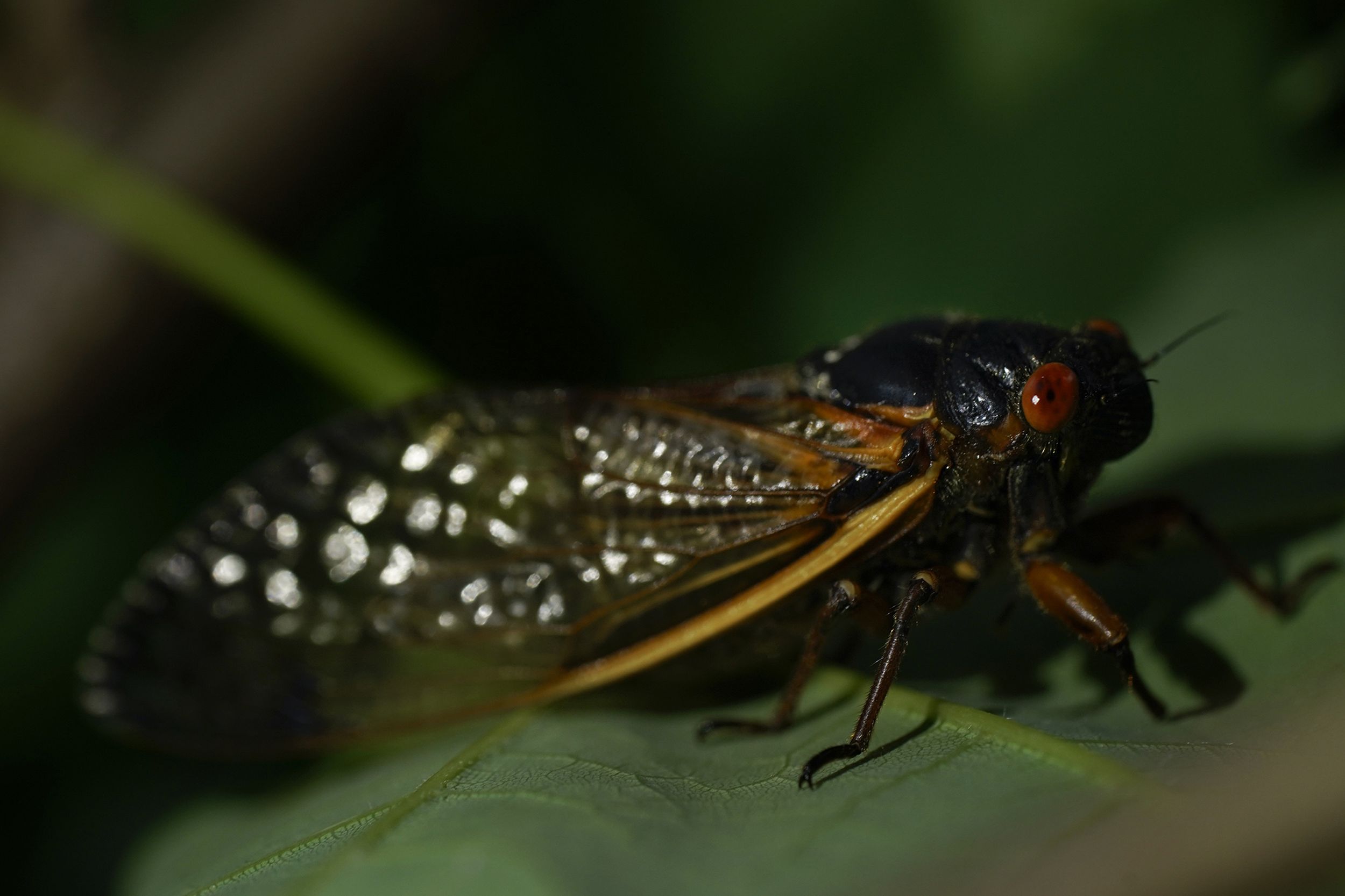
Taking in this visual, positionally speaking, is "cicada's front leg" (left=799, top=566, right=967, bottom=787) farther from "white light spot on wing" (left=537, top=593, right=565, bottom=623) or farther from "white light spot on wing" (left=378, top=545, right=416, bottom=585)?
"white light spot on wing" (left=378, top=545, right=416, bottom=585)

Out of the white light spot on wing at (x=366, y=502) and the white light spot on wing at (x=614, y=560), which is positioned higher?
the white light spot on wing at (x=366, y=502)

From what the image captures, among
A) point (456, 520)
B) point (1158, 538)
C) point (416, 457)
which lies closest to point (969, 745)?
point (1158, 538)

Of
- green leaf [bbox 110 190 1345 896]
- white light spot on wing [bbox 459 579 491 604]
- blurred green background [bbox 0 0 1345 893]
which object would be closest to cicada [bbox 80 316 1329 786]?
white light spot on wing [bbox 459 579 491 604]

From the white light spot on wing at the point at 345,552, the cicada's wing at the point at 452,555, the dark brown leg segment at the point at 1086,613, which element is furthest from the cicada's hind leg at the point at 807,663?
the white light spot on wing at the point at 345,552

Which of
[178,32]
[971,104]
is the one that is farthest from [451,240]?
[971,104]

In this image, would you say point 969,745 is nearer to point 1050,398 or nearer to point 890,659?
point 890,659

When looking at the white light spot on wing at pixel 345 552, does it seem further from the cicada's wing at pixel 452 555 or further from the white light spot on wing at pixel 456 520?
the white light spot on wing at pixel 456 520
